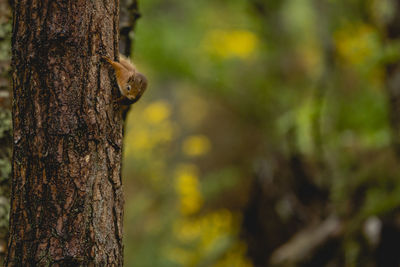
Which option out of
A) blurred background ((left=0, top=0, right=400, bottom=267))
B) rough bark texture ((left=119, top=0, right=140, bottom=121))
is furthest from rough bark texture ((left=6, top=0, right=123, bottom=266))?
blurred background ((left=0, top=0, right=400, bottom=267))

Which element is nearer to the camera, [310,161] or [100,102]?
[100,102]

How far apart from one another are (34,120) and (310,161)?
3.27 meters

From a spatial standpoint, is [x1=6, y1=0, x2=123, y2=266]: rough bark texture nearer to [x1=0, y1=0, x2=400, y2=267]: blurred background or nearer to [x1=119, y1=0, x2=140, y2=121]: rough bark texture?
[x1=119, y1=0, x2=140, y2=121]: rough bark texture

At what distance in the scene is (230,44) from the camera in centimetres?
593

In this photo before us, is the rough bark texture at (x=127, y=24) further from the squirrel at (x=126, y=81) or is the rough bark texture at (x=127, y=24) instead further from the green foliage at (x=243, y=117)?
the green foliage at (x=243, y=117)

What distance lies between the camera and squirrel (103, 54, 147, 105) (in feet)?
4.02

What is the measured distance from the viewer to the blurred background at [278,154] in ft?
11.1

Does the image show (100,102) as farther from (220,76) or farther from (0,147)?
(220,76)

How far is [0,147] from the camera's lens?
1.98 m

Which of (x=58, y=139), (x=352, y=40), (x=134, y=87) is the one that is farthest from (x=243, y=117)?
(x=58, y=139)

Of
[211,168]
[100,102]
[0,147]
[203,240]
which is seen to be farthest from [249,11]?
[100,102]

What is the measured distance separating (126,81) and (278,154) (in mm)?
3077

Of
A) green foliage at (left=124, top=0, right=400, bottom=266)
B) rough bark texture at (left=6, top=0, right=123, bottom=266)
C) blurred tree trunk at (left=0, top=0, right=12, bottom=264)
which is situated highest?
green foliage at (left=124, top=0, right=400, bottom=266)

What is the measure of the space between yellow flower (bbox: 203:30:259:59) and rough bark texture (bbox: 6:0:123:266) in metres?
4.71
